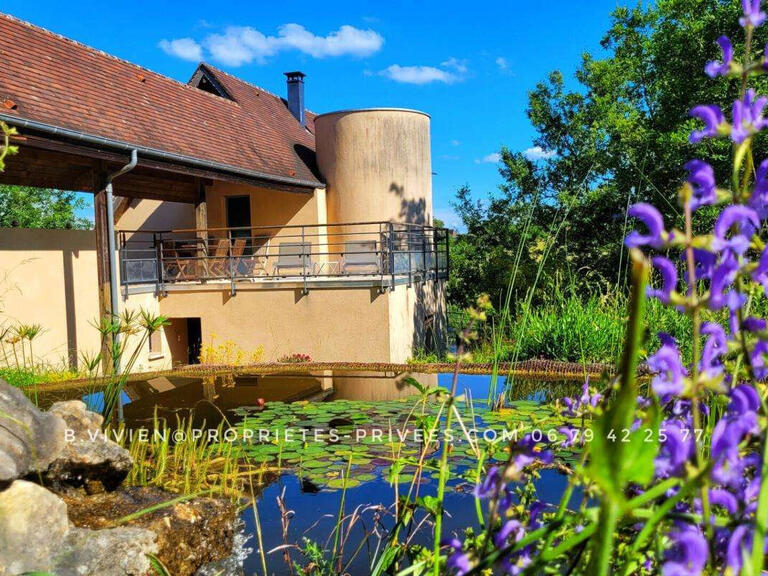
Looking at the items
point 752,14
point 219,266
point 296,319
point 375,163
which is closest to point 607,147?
point 375,163

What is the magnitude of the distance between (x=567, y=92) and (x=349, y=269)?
6020 mm

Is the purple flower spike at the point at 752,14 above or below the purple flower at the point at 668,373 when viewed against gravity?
above

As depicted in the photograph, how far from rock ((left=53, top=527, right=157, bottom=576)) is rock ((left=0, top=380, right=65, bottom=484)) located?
365 mm

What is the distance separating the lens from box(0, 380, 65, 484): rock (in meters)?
2.68

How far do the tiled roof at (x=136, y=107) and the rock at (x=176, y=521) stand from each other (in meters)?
5.71

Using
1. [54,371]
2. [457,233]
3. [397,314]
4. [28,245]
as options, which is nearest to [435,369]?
[397,314]

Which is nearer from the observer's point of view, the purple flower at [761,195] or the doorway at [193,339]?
the purple flower at [761,195]

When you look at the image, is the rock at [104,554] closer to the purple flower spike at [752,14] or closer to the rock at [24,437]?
the rock at [24,437]

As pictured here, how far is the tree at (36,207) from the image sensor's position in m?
25.8

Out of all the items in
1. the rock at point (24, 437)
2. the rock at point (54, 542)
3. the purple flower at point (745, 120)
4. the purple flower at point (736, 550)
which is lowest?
the rock at point (54, 542)

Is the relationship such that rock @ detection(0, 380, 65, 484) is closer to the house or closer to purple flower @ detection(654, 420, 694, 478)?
purple flower @ detection(654, 420, 694, 478)

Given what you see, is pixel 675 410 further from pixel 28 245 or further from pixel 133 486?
pixel 28 245

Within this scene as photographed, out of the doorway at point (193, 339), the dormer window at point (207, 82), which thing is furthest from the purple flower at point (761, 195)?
the dormer window at point (207, 82)

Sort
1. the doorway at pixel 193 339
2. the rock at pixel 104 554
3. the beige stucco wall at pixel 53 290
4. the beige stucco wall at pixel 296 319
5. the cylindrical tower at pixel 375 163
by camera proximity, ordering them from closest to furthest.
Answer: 1. the rock at pixel 104 554
2. the beige stucco wall at pixel 53 290
3. the beige stucco wall at pixel 296 319
4. the doorway at pixel 193 339
5. the cylindrical tower at pixel 375 163
